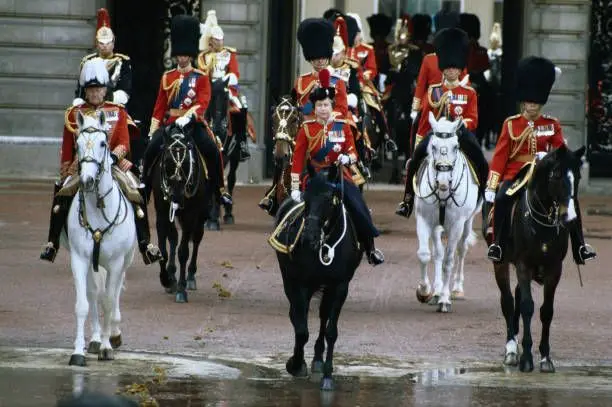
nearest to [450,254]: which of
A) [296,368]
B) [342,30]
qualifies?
[296,368]

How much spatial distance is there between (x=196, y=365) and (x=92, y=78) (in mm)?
2423

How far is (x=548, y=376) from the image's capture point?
14.5 metres

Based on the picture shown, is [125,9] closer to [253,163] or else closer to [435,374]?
[253,163]

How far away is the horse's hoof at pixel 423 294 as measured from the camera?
60.9ft

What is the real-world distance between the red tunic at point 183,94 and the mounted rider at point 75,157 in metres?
3.79

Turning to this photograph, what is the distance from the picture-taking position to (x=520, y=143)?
1564 centimetres

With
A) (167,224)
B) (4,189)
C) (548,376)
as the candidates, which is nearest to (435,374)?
(548,376)

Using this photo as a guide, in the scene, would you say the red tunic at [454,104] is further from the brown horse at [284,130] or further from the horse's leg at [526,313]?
the horse's leg at [526,313]

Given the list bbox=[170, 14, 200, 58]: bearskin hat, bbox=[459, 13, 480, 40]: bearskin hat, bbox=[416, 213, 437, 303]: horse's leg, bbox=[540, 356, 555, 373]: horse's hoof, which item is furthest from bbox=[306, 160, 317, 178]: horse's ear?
bbox=[459, 13, 480, 40]: bearskin hat

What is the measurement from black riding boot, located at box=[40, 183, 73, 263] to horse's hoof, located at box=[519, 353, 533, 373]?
3.66m

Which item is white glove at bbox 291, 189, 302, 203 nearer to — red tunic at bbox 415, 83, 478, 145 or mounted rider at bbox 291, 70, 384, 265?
mounted rider at bbox 291, 70, 384, 265

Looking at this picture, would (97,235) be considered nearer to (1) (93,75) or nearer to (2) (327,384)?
(1) (93,75)

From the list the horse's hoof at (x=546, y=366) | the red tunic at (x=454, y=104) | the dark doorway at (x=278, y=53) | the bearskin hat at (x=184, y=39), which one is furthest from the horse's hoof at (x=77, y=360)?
the dark doorway at (x=278, y=53)

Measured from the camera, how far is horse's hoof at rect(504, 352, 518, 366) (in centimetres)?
1502
